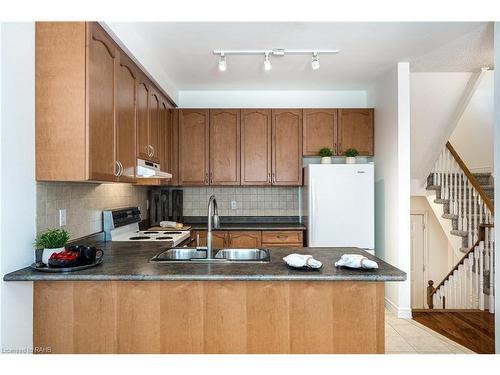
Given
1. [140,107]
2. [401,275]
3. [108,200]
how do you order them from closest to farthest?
[401,275] → [140,107] → [108,200]

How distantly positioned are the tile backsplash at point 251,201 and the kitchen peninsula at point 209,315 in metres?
2.74

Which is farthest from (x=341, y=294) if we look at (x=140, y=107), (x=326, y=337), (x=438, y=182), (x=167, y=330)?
(x=438, y=182)

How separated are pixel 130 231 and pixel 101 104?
1.73 metres

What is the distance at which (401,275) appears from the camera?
5.57 ft

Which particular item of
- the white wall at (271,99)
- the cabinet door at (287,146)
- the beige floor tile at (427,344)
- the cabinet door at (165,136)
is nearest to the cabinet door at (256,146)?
the cabinet door at (287,146)

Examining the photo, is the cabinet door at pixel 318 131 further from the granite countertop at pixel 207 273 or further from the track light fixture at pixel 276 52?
the granite countertop at pixel 207 273

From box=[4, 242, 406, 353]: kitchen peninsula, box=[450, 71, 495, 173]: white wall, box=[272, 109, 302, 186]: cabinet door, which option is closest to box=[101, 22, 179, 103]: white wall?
box=[272, 109, 302, 186]: cabinet door

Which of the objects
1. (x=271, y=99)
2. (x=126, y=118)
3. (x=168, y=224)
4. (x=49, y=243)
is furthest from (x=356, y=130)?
(x=49, y=243)

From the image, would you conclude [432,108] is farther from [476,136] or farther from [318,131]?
[476,136]

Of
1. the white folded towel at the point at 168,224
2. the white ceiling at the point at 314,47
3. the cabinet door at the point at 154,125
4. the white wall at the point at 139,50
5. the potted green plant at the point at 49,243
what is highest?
the white ceiling at the point at 314,47

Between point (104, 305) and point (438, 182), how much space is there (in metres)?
4.87

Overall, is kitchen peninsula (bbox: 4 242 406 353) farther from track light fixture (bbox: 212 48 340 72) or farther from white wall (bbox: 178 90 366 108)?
white wall (bbox: 178 90 366 108)

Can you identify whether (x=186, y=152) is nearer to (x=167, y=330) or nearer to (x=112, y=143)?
(x=112, y=143)

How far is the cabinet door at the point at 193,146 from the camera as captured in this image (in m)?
4.18
